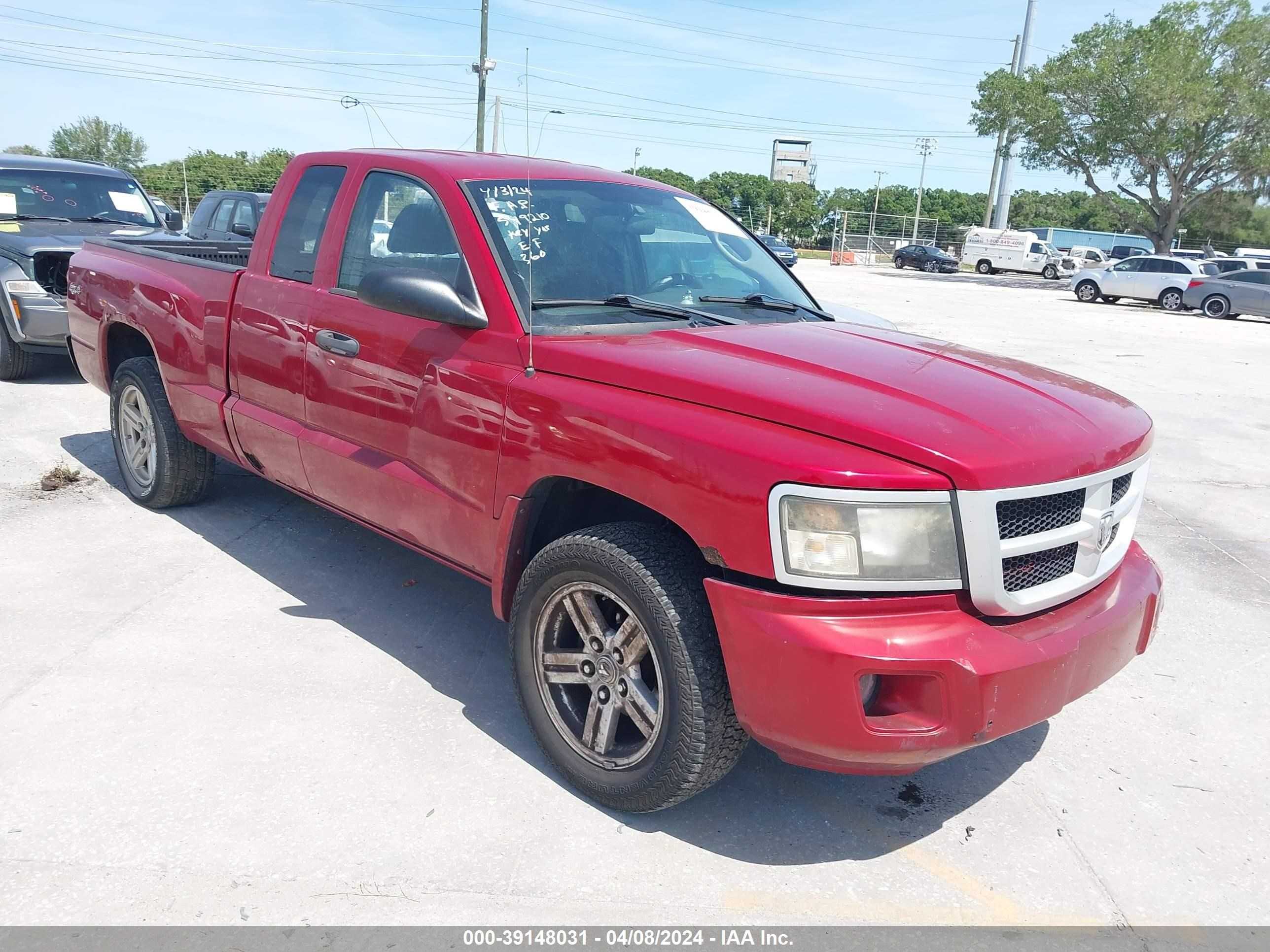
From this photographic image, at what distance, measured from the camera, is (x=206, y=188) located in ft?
210

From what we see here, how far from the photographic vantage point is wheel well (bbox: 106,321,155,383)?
17.7 feet

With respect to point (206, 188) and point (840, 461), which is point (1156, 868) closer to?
point (840, 461)

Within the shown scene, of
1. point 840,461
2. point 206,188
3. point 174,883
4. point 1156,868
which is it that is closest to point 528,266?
point 840,461

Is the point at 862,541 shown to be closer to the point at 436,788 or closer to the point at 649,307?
the point at 649,307

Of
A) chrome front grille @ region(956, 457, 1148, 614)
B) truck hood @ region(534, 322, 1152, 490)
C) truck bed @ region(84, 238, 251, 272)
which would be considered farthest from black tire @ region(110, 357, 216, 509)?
chrome front grille @ region(956, 457, 1148, 614)

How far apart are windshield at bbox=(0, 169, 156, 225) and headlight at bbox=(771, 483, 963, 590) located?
947cm

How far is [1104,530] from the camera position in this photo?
274 centimetres

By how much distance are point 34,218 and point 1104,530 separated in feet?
32.6

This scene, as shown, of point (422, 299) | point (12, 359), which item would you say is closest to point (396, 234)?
point (422, 299)

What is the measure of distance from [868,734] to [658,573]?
0.67 metres

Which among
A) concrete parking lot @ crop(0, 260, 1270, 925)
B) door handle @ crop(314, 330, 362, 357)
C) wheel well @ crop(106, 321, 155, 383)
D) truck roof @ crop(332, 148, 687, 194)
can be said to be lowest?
concrete parking lot @ crop(0, 260, 1270, 925)

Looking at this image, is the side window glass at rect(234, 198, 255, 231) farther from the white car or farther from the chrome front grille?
the white car

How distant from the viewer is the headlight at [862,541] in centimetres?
235

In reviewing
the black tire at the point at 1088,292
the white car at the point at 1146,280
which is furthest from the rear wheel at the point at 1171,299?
the black tire at the point at 1088,292
